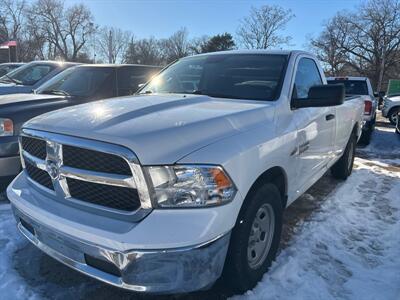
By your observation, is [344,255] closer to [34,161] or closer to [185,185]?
[185,185]

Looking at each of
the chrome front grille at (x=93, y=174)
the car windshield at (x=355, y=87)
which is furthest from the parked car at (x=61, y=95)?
the car windshield at (x=355, y=87)

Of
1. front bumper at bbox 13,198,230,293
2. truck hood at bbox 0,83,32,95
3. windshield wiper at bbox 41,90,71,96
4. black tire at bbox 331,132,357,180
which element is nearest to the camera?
front bumper at bbox 13,198,230,293

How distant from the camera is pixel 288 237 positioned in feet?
12.8

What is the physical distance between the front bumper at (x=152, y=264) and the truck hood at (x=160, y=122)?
521 millimetres

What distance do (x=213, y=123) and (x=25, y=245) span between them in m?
2.21

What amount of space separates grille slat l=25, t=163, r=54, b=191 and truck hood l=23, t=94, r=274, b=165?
1.02ft

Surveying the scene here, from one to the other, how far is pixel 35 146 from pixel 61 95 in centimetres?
308

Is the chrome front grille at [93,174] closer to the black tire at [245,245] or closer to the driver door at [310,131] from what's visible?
the black tire at [245,245]

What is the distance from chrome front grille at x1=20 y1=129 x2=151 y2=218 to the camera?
2184mm

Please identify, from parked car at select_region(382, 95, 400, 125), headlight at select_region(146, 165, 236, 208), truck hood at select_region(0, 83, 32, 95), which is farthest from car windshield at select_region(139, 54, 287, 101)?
parked car at select_region(382, 95, 400, 125)

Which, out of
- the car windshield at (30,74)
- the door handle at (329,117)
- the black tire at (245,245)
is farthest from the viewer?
the car windshield at (30,74)

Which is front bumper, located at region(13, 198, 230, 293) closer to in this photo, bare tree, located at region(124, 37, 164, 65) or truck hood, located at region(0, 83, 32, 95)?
truck hood, located at region(0, 83, 32, 95)

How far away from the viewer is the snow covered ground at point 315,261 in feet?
9.48

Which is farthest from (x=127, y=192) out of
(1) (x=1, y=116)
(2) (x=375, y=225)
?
(2) (x=375, y=225)
